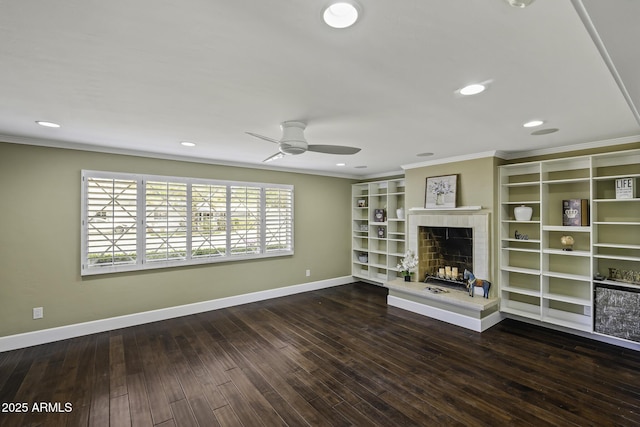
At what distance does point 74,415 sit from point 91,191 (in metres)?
2.66

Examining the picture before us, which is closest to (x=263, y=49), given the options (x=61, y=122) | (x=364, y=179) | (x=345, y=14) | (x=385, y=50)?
(x=345, y=14)

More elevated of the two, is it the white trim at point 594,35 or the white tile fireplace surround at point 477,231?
the white trim at point 594,35

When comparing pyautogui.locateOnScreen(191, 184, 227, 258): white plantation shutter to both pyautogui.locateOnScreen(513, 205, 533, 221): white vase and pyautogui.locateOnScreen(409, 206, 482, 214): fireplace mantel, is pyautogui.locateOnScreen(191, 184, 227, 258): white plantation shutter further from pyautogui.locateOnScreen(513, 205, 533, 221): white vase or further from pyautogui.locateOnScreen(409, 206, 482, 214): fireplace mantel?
pyautogui.locateOnScreen(513, 205, 533, 221): white vase

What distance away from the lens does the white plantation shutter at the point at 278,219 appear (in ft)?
17.8

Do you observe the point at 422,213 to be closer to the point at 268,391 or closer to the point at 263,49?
the point at 268,391

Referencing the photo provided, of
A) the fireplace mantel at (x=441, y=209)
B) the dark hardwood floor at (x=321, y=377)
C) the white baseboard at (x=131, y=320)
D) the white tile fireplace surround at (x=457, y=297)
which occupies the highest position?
the fireplace mantel at (x=441, y=209)

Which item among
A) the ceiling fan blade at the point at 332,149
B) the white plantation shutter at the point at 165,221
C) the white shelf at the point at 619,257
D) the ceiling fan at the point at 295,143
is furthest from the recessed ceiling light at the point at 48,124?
the white shelf at the point at 619,257

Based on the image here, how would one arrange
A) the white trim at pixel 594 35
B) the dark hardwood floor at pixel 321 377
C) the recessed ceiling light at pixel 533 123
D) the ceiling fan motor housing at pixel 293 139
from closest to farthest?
the white trim at pixel 594 35
the dark hardwood floor at pixel 321 377
the ceiling fan motor housing at pixel 293 139
the recessed ceiling light at pixel 533 123

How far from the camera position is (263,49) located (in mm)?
1540

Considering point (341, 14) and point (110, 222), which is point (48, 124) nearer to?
point (110, 222)

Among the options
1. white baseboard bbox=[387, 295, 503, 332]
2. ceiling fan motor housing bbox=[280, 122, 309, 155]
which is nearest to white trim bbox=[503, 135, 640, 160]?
white baseboard bbox=[387, 295, 503, 332]

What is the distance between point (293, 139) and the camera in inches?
105

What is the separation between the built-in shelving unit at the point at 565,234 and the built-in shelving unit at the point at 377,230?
190cm

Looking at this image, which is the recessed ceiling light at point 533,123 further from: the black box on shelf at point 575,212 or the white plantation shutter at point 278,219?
the white plantation shutter at point 278,219
